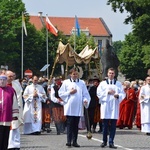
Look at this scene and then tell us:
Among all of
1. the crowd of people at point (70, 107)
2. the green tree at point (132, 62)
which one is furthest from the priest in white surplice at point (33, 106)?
the green tree at point (132, 62)

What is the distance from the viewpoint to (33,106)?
72.0 feet

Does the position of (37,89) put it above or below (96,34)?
below

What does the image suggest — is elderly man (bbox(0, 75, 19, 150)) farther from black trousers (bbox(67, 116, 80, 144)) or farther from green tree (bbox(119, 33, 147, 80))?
green tree (bbox(119, 33, 147, 80))

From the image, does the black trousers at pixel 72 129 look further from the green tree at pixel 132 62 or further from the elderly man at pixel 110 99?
the green tree at pixel 132 62

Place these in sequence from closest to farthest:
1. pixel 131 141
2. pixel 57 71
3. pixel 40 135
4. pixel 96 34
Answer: pixel 131 141 < pixel 40 135 < pixel 57 71 < pixel 96 34

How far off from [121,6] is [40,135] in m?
29.4

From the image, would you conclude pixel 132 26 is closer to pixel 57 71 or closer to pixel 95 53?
pixel 95 53

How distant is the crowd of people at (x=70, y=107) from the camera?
12.6m

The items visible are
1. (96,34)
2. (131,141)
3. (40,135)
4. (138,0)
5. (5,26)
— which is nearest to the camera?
(131,141)

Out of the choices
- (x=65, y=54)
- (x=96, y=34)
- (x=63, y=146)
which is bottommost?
(x=63, y=146)

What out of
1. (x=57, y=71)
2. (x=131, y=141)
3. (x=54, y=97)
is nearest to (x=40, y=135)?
(x=54, y=97)

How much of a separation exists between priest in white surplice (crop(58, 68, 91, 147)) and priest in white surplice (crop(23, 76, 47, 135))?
4.90 m

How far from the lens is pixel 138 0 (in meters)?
47.5

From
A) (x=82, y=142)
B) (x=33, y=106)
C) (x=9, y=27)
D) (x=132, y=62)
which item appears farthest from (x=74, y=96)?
(x=132, y=62)
